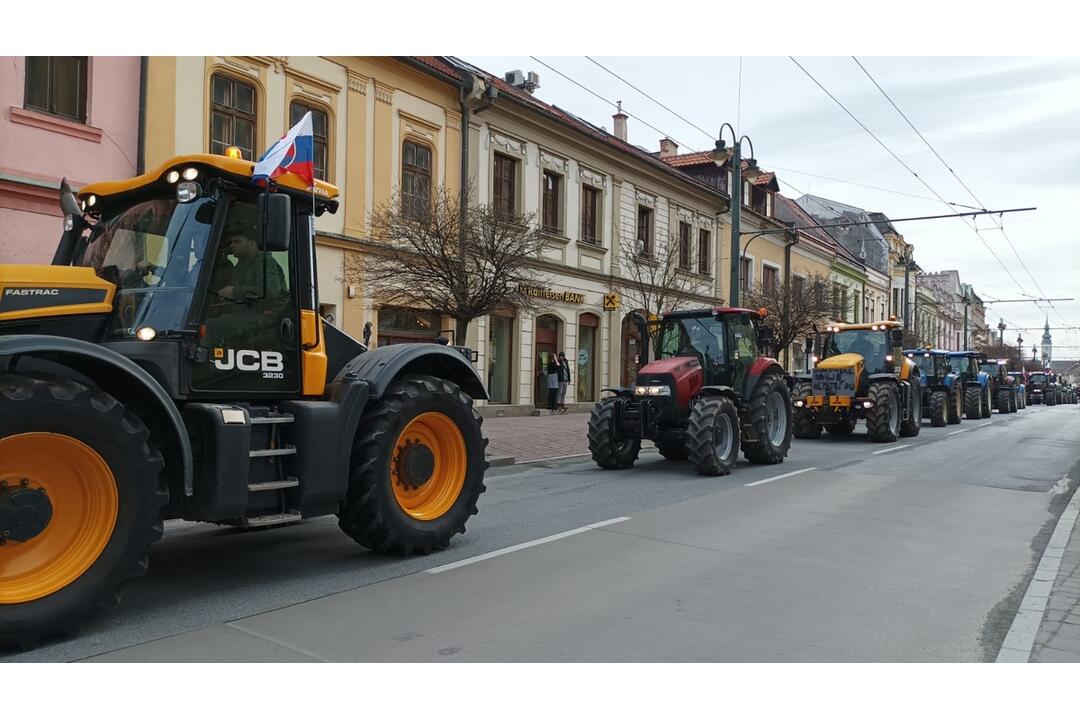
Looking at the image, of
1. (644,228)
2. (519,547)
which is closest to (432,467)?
(519,547)

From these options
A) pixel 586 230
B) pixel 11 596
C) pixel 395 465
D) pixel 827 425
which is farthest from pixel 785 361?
pixel 11 596

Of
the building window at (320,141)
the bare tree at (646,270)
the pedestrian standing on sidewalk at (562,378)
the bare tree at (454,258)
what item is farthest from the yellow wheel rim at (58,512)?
the bare tree at (646,270)

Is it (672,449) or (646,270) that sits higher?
(646,270)

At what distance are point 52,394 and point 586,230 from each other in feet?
73.6

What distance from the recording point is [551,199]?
79.8 feet

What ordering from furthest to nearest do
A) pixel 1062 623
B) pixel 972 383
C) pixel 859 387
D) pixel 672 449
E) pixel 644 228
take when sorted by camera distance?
pixel 972 383, pixel 644 228, pixel 859 387, pixel 672 449, pixel 1062 623

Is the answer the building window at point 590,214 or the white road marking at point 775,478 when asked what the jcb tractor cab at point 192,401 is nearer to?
the white road marking at point 775,478

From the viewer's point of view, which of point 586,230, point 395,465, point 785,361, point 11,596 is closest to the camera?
point 11,596

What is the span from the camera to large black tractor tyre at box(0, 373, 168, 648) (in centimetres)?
418

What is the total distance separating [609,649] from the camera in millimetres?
4438

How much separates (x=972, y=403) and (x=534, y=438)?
19481mm

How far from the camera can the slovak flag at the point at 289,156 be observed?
5469 mm

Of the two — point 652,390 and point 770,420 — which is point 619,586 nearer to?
point 652,390

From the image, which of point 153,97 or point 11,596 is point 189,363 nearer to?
point 11,596
